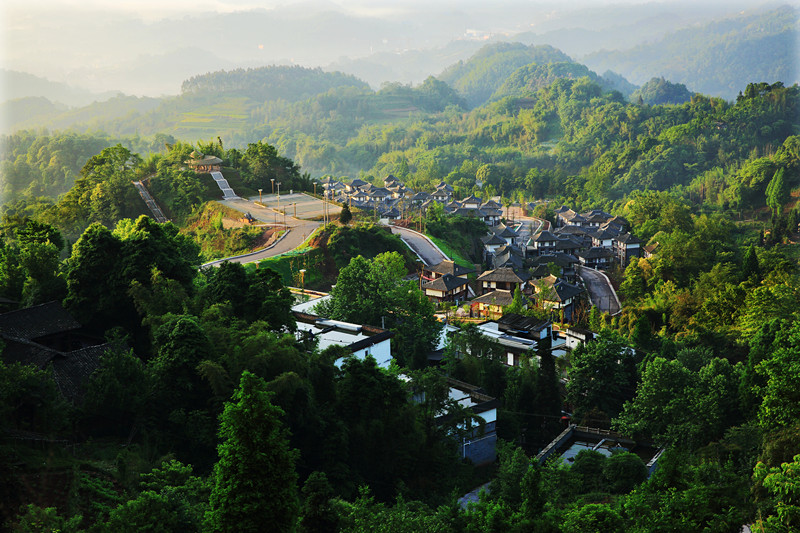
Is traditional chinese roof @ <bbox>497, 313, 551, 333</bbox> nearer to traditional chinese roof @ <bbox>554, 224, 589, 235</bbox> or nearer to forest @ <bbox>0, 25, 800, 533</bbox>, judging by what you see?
forest @ <bbox>0, 25, 800, 533</bbox>

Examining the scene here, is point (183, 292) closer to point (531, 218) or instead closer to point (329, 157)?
point (531, 218)

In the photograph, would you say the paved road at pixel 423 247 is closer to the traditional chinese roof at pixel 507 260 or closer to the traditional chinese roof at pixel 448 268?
the traditional chinese roof at pixel 448 268

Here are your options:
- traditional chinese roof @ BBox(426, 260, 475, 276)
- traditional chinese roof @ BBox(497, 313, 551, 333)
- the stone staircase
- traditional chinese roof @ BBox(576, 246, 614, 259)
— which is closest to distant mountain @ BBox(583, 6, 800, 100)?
traditional chinese roof @ BBox(576, 246, 614, 259)

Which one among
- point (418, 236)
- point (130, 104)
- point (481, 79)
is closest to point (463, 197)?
point (418, 236)

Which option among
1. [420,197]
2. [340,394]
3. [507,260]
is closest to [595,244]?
[507,260]

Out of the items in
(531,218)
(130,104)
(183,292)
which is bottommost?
(531,218)

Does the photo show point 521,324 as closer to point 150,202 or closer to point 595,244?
point 150,202
